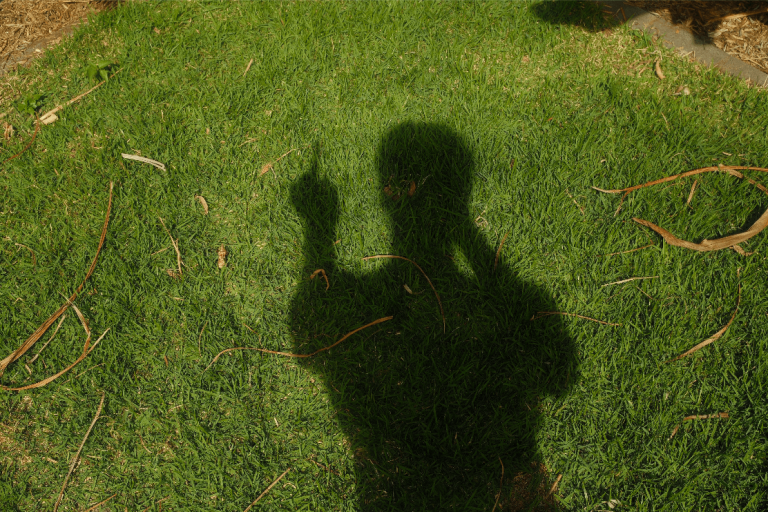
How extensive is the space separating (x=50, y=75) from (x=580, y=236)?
430cm

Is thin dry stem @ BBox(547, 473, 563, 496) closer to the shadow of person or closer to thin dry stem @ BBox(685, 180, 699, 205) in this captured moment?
the shadow of person

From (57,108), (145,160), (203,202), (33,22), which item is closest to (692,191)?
(203,202)

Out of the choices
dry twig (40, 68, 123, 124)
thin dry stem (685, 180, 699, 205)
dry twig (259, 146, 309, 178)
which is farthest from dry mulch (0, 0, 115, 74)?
thin dry stem (685, 180, 699, 205)

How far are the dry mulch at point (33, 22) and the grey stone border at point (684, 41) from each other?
4543 mm

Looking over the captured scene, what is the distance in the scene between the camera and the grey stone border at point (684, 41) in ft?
10.9

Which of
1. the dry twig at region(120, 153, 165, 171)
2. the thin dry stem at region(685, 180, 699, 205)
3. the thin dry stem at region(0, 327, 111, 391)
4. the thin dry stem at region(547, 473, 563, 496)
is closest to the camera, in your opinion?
the thin dry stem at region(547, 473, 563, 496)

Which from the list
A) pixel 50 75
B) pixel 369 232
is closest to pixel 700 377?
pixel 369 232

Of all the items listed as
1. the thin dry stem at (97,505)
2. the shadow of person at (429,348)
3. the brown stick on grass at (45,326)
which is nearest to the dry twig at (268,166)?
the shadow of person at (429,348)

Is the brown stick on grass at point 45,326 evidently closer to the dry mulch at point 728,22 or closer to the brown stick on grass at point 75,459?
the brown stick on grass at point 75,459

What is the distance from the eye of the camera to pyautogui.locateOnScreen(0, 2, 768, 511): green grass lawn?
225 centimetres

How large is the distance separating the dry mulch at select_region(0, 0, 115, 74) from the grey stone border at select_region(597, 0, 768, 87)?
14.9 ft

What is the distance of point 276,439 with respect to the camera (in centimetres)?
232

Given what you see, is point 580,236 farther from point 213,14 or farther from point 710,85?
point 213,14

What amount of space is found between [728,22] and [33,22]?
242 inches
